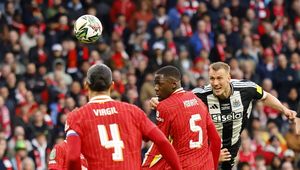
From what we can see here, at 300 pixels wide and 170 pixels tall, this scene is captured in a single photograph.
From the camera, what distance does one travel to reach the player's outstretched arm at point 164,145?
9898mm

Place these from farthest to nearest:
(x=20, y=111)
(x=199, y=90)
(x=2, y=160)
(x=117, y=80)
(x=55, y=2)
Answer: (x=55, y=2)
(x=117, y=80)
(x=20, y=111)
(x=2, y=160)
(x=199, y=90)

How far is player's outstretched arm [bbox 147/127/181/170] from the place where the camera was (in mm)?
9898

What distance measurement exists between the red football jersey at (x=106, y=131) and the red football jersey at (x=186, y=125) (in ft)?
4.97

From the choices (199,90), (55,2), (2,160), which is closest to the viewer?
(199,90)

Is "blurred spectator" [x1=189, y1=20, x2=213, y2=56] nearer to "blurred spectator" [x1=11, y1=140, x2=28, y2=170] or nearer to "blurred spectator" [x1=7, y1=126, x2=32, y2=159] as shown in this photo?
"blurred spectator" [x1=7, y1=126, x2=32, y2=159]

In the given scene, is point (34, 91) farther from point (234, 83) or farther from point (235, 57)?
point (234, 83)

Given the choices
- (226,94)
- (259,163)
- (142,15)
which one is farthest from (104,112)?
(142,15)

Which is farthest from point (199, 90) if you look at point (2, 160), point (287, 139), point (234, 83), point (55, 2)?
point (55, 2)

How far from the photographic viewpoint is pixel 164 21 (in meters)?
24.7

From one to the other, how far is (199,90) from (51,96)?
8.09m

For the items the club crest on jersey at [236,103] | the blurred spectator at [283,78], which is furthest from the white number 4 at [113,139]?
the blurred spectator at [283,78]

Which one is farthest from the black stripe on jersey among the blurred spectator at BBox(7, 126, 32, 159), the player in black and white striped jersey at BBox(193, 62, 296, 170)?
the blurred spectator at BBox(7, 126, 32, 159)

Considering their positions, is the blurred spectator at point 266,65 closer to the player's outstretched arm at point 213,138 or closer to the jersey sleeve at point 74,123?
the player's outstretched arm at point 213,138

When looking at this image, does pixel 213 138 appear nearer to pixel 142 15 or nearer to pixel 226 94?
pixel 226 94
